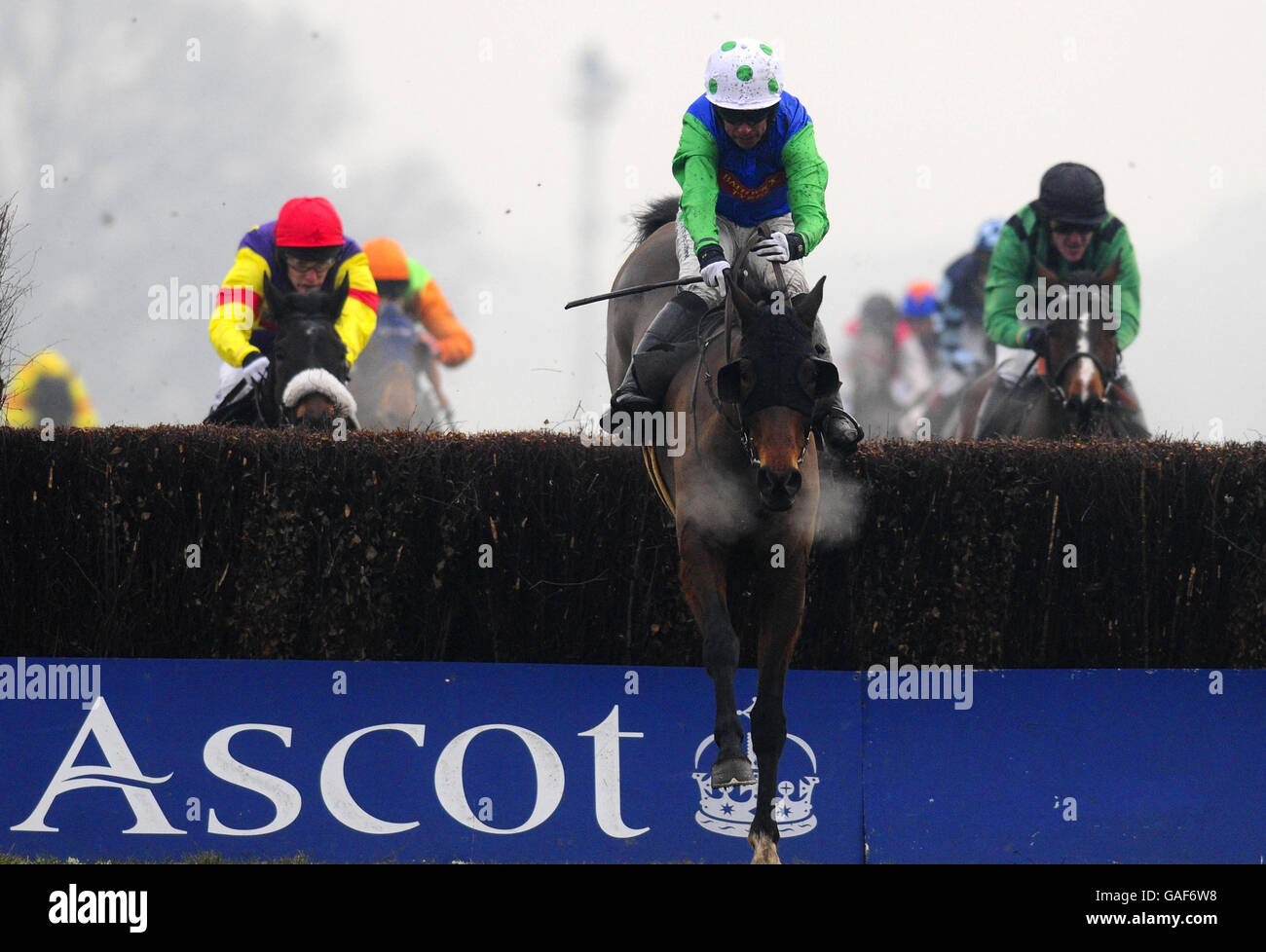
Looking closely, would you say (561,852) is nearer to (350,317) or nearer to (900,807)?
(900,807)

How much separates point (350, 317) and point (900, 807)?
14.2 feet

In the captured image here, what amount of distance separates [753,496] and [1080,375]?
13.1 feet

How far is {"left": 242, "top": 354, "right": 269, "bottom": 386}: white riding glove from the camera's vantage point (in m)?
9.98

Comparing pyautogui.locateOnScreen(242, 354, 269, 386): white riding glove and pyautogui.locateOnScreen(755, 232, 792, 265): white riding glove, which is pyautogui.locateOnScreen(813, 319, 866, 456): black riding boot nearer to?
pyautogui.locateOnScreen(755, 232, 792, 265): white riding glove

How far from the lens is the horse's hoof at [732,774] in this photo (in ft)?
20.2

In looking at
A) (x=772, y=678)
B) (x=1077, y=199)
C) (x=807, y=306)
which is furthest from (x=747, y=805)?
(x=1077, y=199)

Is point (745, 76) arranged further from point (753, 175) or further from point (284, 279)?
point (284, 279)

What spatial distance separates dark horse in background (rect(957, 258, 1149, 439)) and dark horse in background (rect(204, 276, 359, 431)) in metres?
3.74

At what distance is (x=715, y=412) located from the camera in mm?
6922

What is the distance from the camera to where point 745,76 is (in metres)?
7.30

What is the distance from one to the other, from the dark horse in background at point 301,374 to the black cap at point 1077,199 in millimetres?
4061

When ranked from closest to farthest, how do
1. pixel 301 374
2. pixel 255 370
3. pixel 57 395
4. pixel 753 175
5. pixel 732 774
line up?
pixel 732 774
pixel 753 175
pixel 301 374
pixel 255 370
pixel 57 395

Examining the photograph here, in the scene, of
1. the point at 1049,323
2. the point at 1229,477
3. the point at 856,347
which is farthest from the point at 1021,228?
the point at 856,347

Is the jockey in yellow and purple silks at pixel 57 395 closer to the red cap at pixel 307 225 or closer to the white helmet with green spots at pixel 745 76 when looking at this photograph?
the red cap at pixel 307 225
